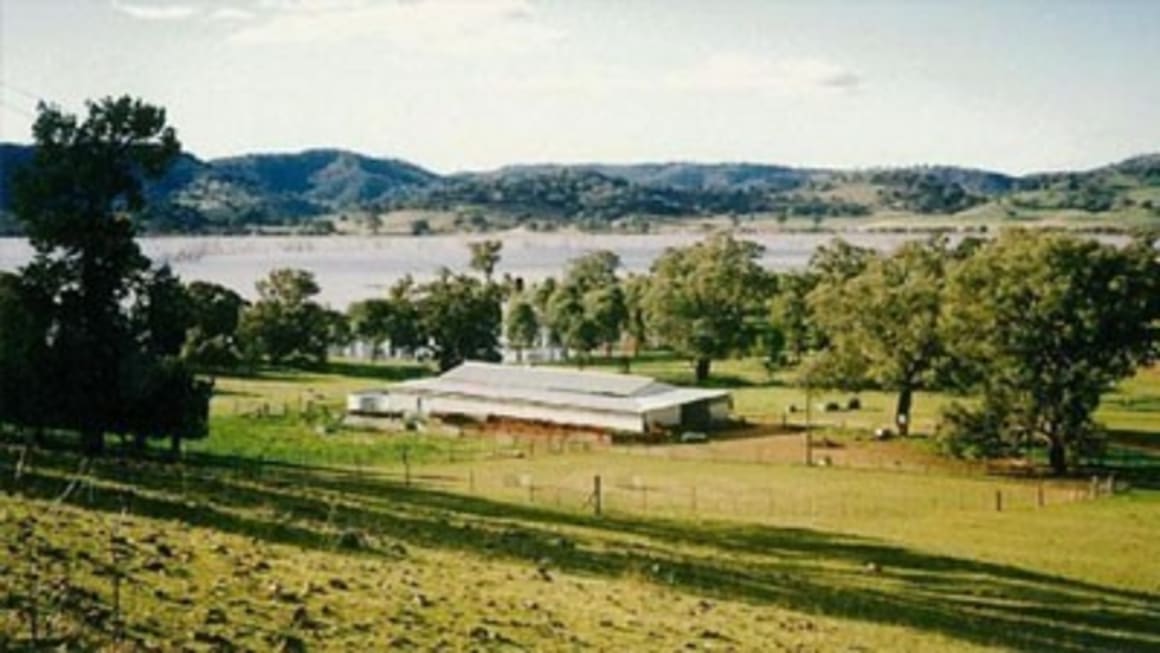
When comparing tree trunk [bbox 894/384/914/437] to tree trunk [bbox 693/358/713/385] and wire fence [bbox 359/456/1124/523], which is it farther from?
tree trunk [bbox 693/358/713/385]

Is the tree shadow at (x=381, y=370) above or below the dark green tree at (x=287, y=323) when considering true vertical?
below

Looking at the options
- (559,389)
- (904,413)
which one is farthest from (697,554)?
(559,389)

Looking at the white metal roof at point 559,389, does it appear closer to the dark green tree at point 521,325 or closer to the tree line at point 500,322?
the tree line at point 500,322

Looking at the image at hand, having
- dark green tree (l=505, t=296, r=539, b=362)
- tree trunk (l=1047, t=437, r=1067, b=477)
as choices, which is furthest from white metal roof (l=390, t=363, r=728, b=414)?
dark green tree (l=505, t=296, r=539, b=362)

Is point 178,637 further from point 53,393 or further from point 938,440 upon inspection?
point 938,440

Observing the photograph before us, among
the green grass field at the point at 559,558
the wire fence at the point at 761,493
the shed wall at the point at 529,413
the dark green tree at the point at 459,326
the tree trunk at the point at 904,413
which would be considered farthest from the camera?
the dark green tree at the point at 459,326

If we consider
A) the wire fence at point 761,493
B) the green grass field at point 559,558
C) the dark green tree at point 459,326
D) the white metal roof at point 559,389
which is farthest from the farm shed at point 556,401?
the dark green tree at point 459,326

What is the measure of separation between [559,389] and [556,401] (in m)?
2.32

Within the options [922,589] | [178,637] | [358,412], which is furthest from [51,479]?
[358,412]

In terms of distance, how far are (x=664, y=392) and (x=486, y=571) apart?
68.4 meters

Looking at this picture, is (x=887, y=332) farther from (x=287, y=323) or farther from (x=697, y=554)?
(x=287, y=323)

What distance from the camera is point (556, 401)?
9025 centimetres

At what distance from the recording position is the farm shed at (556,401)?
86875mm

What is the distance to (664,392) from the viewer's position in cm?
9144
